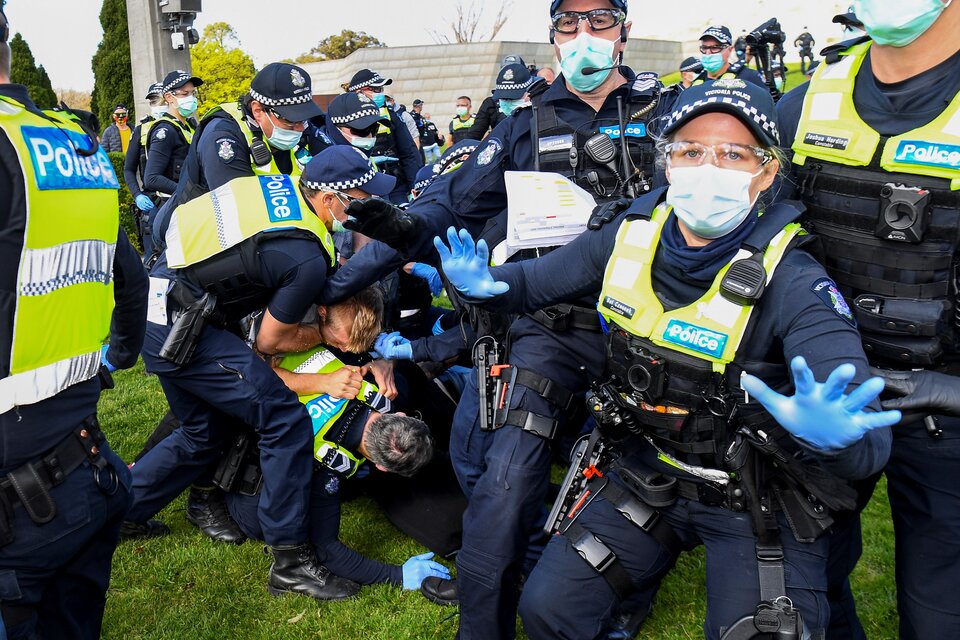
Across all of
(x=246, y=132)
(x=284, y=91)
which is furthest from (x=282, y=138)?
(x=284, y=91)

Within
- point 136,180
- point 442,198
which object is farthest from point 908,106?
point 136,180

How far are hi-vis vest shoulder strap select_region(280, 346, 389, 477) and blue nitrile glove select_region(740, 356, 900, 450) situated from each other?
2.31 metres

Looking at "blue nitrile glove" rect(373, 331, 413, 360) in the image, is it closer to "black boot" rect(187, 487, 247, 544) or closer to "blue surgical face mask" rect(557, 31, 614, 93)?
"black boot" rect(187, 487, 247, 544)

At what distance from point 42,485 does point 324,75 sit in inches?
1322

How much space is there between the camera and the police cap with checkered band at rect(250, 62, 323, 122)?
5.30 m

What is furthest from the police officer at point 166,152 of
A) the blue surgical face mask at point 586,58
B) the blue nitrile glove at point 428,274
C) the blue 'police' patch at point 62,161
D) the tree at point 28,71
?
the tree at point 28,71

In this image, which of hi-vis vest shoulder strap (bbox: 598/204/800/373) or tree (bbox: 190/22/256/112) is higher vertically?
hi-vis vest shoulder strap (bbox: 598/204/800/373)

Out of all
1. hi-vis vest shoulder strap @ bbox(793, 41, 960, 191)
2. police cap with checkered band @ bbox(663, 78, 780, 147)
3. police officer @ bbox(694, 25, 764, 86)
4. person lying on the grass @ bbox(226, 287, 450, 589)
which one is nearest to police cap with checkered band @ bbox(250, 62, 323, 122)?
person lying on the grass @ bbox(226, 287, 450, 589)

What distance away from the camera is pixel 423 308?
229 inches

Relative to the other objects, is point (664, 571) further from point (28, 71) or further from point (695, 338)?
point (28, 71)

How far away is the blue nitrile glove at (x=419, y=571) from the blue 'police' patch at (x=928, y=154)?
265 centimetres

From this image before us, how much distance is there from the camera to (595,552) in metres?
2.65

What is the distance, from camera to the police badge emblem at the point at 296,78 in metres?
5.30

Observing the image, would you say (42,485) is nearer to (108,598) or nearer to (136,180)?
(108,598)
